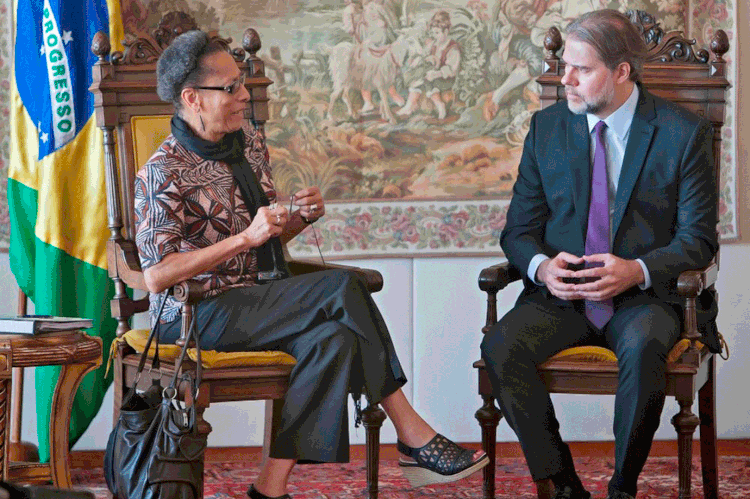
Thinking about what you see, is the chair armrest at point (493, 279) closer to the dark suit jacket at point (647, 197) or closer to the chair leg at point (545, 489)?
the dark suit jacket at point (647, 197)

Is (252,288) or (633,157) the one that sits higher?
(633,157)

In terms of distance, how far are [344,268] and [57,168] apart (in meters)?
1.08

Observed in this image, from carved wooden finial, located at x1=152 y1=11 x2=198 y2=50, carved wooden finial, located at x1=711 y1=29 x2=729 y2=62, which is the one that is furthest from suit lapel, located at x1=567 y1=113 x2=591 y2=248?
carved wooden finial, located at x1=152 y1=11 x2=198 y2=50

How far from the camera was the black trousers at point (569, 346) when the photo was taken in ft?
9.04

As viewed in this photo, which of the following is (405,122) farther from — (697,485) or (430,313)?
(697,485)

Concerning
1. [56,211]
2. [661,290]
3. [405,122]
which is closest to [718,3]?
[405,122]

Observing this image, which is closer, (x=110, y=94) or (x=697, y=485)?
(x=110, y=94)

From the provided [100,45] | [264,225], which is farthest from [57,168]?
[264,225]

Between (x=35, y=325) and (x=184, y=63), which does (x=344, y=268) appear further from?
(x=35, y=325)

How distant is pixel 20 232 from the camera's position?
11.7 feet

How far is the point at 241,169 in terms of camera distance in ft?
10.00

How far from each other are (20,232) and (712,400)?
7.60ft

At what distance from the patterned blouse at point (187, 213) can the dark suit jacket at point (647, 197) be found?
0.81 metres

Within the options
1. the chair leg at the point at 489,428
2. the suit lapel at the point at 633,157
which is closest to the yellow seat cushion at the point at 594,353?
the chair leg at the point at 489,428
